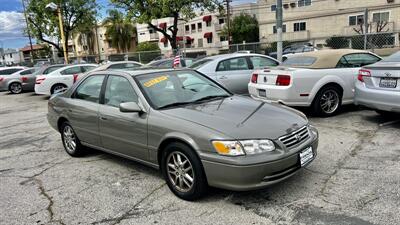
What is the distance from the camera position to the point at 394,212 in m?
3.45

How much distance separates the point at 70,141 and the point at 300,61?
5048mm

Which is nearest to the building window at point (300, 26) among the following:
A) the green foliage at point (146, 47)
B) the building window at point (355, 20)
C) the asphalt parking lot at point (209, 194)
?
the building window at point (355, 20)

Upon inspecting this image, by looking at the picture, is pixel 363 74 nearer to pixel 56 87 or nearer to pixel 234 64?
pixel 234 64

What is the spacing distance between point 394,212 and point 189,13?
82.7 feet

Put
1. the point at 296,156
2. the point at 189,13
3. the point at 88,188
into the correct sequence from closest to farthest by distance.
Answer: the point at 296,156
the point at 88,188
the point at 189,13

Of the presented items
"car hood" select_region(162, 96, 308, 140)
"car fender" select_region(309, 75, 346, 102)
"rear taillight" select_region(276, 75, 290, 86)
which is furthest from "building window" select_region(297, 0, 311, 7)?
"car hood" select_region(162, 96, 308, 140)

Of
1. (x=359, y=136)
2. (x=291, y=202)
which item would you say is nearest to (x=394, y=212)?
(x=291, y=202)

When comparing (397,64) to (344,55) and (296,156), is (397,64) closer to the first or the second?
(344,55)

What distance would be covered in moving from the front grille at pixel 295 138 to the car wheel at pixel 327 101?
3.48m

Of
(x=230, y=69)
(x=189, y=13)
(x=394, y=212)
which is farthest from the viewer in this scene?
(x=189, y=13)

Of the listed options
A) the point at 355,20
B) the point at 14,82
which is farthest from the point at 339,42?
the point at 355,20

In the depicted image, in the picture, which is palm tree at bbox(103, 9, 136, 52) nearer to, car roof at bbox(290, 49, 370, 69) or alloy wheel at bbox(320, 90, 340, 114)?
car roof at bbox(290, 49, 370, 69)

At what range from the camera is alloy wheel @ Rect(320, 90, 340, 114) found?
750 cm

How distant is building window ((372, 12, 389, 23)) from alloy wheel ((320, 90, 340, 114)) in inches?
1430
